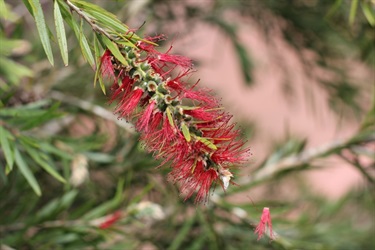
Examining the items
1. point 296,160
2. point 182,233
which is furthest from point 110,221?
point 296,160

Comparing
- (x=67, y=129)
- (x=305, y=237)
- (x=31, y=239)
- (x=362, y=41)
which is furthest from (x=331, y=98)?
(x=31, y=239)

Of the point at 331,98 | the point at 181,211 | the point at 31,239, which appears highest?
the point at 331,98

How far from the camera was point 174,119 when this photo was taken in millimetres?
368

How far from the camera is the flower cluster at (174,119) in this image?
0.37m

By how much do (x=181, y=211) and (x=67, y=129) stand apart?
209mm

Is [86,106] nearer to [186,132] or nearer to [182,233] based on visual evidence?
[182,233]

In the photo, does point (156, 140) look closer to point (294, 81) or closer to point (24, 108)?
point (24, 108)

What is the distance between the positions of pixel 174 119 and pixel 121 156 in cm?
34

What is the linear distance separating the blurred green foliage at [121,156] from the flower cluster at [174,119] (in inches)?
0.7

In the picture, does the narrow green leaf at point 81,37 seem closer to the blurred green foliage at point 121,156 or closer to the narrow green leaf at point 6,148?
the blurred green foliage at point 121,156

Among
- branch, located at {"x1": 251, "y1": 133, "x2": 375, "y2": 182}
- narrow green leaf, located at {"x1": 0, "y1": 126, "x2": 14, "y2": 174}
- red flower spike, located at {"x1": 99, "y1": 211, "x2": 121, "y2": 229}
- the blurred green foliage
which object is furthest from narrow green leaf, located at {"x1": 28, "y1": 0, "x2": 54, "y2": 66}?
branch, located at {"x1": 251, "y1": 133, "x2": 375, "y2": 182}

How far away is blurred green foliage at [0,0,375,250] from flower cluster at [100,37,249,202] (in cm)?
2

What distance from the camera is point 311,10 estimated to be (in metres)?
0.92

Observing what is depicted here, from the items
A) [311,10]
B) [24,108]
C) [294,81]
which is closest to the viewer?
[24,108]
